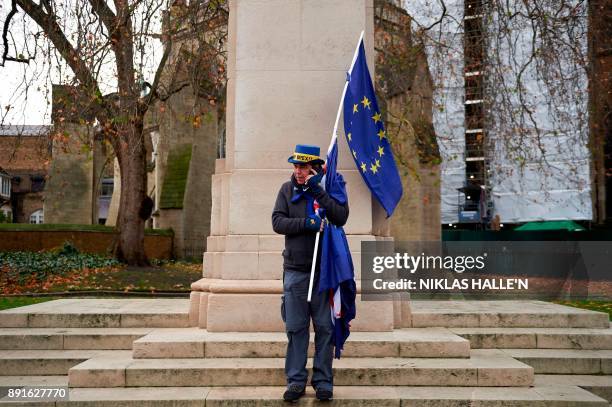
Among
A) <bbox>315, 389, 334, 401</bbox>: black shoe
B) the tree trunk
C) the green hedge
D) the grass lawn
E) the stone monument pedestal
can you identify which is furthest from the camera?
the green hedge

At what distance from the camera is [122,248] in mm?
21016

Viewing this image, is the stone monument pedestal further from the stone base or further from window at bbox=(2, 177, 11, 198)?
window at bbox=(2, 177, 11, 198)

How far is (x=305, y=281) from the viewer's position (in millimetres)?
5352

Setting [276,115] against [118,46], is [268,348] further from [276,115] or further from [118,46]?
[118,46]

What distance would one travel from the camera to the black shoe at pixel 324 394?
16.9ft

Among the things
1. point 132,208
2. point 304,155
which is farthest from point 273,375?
point 132,208

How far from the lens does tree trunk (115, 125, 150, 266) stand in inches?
788

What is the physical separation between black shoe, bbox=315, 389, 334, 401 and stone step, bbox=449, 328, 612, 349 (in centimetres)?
234

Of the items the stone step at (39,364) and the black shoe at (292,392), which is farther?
the stone step at (39,364)

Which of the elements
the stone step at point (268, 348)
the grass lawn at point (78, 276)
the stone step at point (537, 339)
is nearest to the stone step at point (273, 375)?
the stone step at point (268, 348)

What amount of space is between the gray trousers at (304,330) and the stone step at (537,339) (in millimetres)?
2308

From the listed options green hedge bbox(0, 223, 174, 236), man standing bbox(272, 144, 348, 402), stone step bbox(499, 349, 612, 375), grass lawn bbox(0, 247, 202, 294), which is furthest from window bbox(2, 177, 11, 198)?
stone step bbox(499, 349, 612, 375)

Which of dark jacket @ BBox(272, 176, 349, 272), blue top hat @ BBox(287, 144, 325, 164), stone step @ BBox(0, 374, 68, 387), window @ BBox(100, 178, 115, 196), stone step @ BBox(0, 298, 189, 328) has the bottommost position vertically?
stone step @ BBox(0, 374, 68, 387)

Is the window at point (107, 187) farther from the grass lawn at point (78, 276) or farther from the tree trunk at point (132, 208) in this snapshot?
the tree trunk at point (132, 208)
